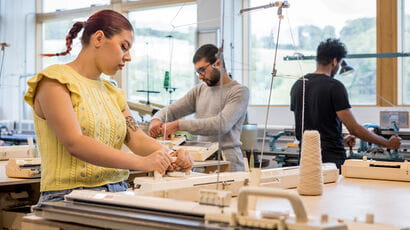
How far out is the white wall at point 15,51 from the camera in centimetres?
673

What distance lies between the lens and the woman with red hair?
5.29 feet

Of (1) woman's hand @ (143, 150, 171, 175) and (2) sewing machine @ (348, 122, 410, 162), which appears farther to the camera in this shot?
(2) sewing machine @ (348, 122, 410, 162)

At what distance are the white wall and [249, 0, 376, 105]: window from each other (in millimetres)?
3106

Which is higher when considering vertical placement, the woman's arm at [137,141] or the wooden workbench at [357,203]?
the woman's arm at [137,141]

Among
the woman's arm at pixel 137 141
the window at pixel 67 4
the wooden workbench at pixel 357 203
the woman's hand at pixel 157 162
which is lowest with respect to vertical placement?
the wooden workbench at pixel 357 203

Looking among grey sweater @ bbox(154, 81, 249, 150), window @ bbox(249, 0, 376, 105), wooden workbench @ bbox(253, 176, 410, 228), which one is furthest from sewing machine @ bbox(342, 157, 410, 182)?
window @ bbox(249, 0, 376, 105)

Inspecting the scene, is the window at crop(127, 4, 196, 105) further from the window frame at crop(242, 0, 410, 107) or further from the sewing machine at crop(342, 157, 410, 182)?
the sewing machine at crop(342, 157, 410, 182)

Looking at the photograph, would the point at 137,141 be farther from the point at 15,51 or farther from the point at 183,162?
the point at 15,51

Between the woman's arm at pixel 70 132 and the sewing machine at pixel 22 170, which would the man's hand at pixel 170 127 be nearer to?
the sewing machine at pixel 22 170

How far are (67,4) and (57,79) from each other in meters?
5.49

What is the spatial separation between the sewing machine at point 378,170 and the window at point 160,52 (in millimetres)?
2498

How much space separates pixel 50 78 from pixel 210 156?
169 centimetres

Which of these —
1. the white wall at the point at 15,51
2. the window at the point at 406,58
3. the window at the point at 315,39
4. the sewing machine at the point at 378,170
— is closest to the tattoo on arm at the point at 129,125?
the sewing machine at the point at 378,170

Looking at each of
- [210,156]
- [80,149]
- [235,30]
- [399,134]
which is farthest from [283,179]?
[235,30]
